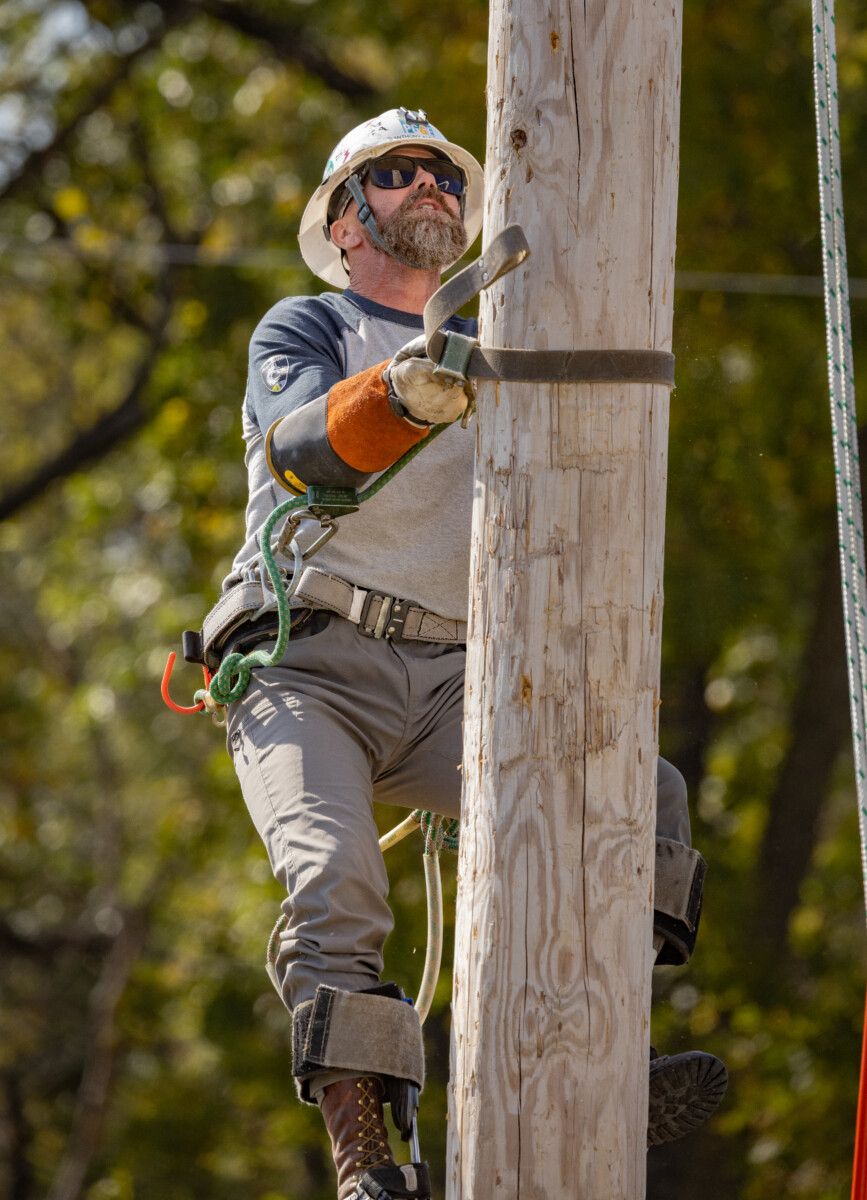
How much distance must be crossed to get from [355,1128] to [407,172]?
1841mm

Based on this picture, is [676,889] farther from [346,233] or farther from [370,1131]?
[346,233]

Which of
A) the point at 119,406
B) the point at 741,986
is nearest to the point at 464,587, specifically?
the point at 741,986

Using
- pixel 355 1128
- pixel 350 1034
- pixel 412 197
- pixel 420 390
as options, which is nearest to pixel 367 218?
pixel 412 197

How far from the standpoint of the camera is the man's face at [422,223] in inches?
123

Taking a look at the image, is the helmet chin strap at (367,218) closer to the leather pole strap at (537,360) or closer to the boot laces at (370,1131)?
the leather pole strap at (537,360)

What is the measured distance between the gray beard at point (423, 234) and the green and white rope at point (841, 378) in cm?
75

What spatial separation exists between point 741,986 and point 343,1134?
627 centimetres

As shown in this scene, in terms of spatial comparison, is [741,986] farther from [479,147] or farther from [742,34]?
[742,34]

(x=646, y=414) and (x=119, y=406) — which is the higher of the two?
(x=119, y=406)

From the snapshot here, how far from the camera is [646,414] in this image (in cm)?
221

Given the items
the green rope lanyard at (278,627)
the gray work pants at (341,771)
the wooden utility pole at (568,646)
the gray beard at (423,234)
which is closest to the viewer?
the wooden utility pole at (568,646)

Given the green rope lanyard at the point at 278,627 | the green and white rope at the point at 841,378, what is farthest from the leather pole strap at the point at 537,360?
the green and white rope at the point at 841,378

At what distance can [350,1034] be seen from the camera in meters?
2.41

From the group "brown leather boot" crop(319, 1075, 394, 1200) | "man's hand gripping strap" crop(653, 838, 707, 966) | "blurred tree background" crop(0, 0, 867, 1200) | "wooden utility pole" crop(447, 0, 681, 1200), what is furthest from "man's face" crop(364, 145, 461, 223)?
"blurred tree background" crop(0, 0, 867, 1200)
